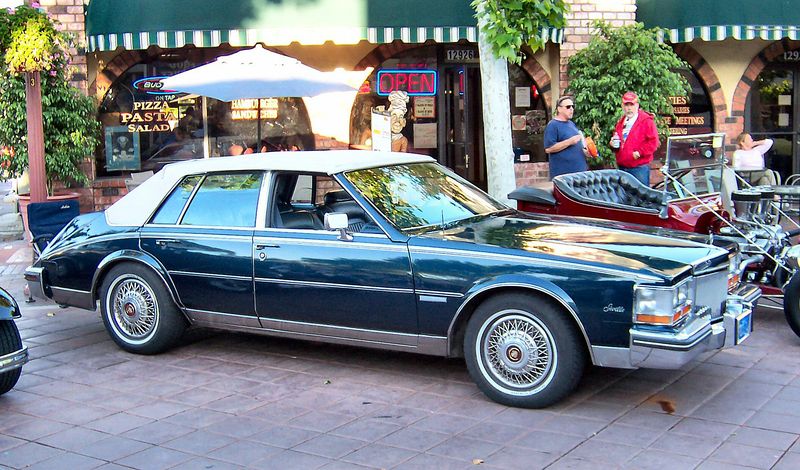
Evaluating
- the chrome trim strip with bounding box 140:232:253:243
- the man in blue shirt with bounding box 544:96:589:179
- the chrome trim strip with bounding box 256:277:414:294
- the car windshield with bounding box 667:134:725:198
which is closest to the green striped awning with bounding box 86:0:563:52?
the man in blue shirt with bounding box 544:96:589:179

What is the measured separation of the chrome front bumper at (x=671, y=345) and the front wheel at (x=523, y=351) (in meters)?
0.18

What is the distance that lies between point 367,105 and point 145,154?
11.2ft

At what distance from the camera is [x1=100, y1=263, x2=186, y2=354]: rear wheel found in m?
6.93

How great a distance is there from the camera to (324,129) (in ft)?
46.1

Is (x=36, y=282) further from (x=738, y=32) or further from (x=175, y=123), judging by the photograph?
(x=738, y=32)

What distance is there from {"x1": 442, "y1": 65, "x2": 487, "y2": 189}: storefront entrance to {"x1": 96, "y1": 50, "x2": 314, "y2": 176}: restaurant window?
7.27 feet

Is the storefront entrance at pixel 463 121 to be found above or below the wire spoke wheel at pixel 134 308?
above

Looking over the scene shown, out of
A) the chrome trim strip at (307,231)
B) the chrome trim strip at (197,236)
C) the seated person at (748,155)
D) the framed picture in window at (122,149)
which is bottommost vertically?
the chrome trim strip at (197,236)

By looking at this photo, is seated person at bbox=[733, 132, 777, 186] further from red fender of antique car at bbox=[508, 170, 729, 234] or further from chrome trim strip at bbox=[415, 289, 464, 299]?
chrome trim strip at bbox=[415, 289, 464, 299]

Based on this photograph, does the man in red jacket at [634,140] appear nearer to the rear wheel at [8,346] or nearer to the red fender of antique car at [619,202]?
the red fender of antique car at [619,202]

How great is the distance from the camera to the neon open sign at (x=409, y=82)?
14.2 metres

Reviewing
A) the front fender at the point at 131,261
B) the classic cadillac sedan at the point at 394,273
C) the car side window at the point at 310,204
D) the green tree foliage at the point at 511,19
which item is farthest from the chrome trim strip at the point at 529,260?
the green tree foliage at the point at 511,19

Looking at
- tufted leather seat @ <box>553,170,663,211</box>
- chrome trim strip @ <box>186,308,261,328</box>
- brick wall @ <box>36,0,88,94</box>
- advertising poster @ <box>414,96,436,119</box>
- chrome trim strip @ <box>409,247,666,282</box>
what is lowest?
chrome trim strip @ <box>186,308,261,328</box>

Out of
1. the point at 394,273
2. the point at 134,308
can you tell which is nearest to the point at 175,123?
the point at 134,308
